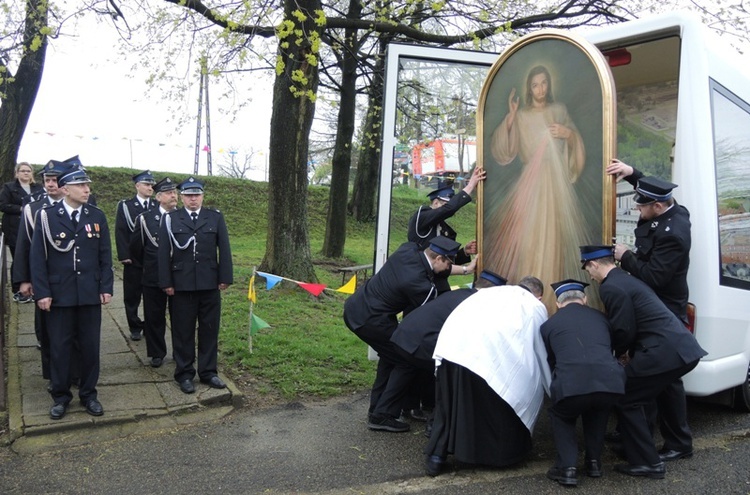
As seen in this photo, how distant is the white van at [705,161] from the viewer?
16.2ft

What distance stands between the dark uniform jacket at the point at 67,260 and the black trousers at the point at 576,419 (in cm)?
360

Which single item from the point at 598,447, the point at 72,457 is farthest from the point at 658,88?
the point at 72,457

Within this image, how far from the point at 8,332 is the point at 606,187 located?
6476 millimetres

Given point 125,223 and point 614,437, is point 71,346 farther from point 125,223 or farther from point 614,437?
point 614,437

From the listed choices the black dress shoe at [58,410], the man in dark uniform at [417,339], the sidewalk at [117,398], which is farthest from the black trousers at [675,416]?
the black dress shoe at [58,410]

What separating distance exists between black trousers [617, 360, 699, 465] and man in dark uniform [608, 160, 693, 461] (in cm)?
33

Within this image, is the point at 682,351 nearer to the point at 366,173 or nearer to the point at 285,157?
the point at 285,157

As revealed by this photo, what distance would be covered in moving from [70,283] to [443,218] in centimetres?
304

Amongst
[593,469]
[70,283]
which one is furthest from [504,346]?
[70,283]

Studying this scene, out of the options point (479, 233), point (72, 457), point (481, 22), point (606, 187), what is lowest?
point (72, 457)

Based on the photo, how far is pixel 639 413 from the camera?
14.9ft

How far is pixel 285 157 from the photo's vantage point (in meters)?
9.69

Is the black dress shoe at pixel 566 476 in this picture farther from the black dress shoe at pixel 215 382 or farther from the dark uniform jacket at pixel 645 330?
the black dress shoe at pixel 215 382

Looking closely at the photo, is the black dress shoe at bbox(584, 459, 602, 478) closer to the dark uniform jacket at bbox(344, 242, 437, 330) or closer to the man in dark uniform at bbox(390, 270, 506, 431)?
the man in dark uniform at bbox(390, 270, 506, 431)
